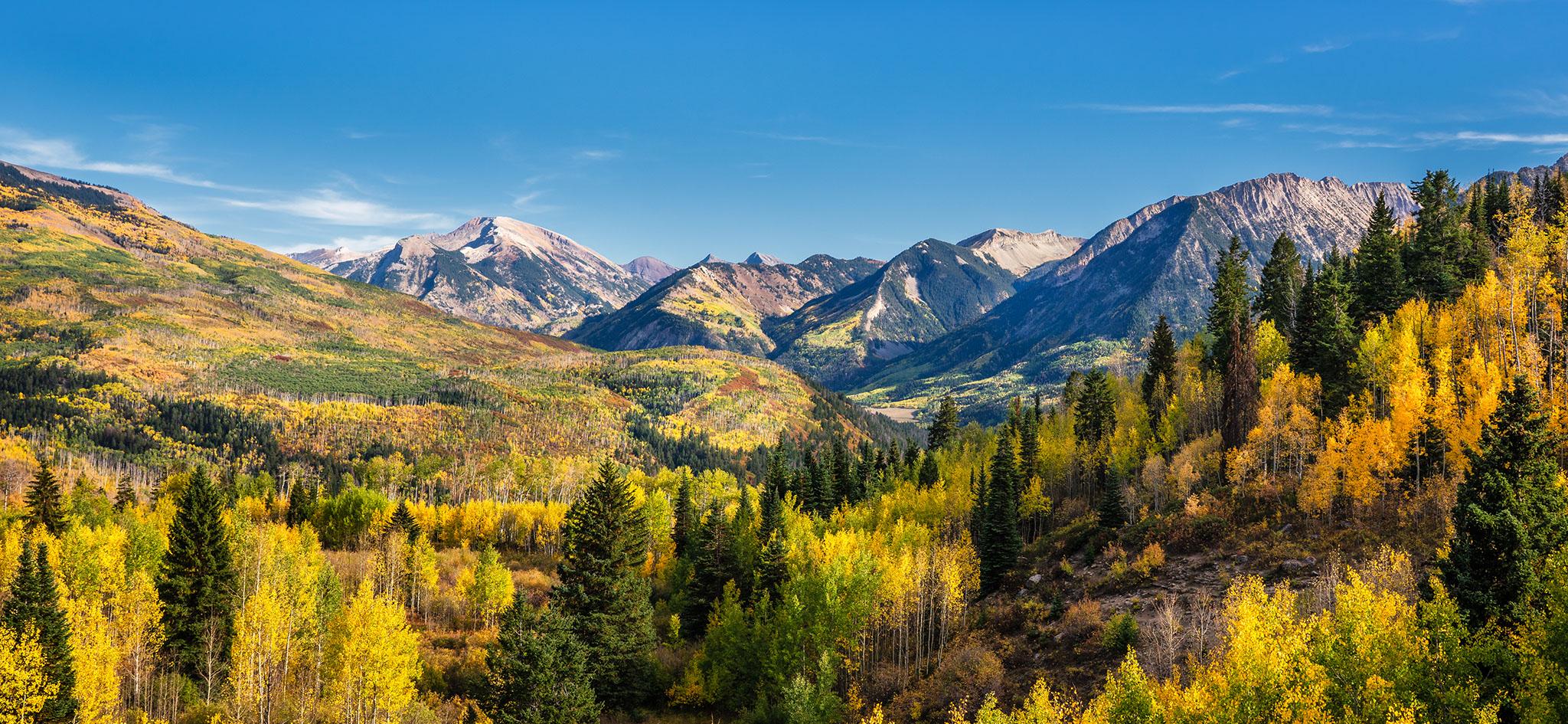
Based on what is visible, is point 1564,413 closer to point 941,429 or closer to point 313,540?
point 941,429

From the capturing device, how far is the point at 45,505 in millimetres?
92188

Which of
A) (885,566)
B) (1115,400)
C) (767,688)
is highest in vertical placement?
(1115,400)

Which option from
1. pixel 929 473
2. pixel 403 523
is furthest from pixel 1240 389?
pixel 403 523

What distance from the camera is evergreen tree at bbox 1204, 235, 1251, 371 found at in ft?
310

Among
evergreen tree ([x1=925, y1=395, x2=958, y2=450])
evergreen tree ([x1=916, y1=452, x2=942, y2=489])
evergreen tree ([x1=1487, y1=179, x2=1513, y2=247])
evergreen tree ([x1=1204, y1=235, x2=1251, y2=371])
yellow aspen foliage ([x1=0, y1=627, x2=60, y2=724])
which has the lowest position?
yellow aspen foliage ([x1=0, y1=627, x2=60, y2=724])

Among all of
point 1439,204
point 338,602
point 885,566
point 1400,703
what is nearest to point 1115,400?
point 1439,204

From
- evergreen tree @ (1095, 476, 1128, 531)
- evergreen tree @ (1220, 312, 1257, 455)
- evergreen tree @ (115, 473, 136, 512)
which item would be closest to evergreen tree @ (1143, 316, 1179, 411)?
evergreen tree @ (1220, 312, 1257, 455)

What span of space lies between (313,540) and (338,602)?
3325cm

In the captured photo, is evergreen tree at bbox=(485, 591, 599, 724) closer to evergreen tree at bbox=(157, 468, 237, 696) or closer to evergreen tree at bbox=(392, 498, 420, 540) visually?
evergreen tree at bbox=(157, 468, 237, 696)

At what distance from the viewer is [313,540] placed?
10175cm

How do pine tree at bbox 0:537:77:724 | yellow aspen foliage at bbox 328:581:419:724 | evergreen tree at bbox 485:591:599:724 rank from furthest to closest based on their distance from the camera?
yellow aspen foliage at bbox 328:581:419:724, pine tree at bbox 0:537:77:724, evergreen tree at bbox 485:591:599:724

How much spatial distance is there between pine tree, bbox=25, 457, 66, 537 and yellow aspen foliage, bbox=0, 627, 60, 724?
60.5m

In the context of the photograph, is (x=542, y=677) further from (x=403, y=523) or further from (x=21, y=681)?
(x=403, y=523)

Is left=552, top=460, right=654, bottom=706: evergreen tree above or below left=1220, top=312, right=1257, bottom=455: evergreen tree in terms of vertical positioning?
below
